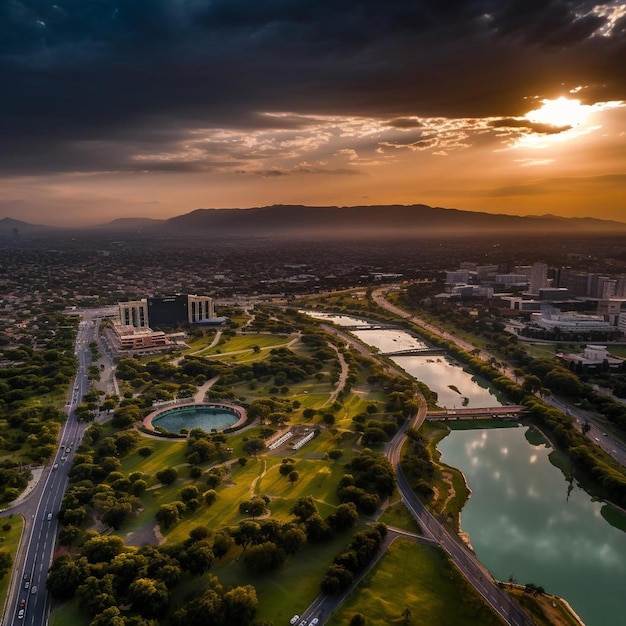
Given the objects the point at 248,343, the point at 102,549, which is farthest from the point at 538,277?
the point at 102,549

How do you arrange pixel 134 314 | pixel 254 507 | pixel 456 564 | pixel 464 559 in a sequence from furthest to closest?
pixel 134 314 < pixel 254 507 < pixel 464 559 < pixel 456 564

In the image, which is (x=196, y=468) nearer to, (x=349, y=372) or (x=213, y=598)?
(x=213, y=598)

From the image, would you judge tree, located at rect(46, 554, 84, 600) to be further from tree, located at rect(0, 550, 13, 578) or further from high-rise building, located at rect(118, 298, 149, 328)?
high-rise building, located at rect(118, 298, 149, 328)

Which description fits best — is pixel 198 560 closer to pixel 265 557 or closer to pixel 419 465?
pixel 265 557

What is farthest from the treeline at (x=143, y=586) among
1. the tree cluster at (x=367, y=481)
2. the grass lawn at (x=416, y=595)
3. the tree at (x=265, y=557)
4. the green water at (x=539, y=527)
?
the green water at (x=539, y=527)

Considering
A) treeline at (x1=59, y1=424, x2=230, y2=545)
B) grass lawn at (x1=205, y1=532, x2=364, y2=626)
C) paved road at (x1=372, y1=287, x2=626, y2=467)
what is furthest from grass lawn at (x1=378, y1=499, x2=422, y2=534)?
paved road at (x1=372, y1=287, x2=626, y2=467)

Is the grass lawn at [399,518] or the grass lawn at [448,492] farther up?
the grass lawn at [399,518]

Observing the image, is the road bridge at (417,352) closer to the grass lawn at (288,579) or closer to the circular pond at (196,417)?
the circular pond at (196,417)
